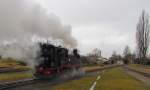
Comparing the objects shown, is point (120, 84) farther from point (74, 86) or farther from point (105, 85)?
point (74, 86)

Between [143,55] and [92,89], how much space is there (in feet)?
259

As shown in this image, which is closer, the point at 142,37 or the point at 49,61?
the point at 49,61

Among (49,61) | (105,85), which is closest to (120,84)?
(105,85)

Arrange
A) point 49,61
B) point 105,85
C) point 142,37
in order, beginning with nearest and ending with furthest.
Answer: point 105,85, point 49,61, point 142,37

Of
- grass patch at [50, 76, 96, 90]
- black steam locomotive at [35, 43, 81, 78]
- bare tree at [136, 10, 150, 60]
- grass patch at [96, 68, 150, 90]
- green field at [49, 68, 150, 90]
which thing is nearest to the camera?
grass patch at [50, 76, 96, 90]

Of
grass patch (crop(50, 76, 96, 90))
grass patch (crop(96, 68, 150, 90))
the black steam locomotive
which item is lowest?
grass patch (crop(96, 68, 150, 90))

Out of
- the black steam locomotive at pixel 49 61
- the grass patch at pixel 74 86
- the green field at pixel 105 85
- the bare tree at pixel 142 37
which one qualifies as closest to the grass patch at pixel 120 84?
the green field at pixel 105 85

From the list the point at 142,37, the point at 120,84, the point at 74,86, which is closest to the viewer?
the point at 74,86

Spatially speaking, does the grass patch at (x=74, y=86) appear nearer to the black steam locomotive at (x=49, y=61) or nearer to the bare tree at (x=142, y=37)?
the black steam locomotive at (x=49, y=61)

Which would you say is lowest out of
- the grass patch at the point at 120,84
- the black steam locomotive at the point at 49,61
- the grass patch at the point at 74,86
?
the grass patch at the point at 120,84

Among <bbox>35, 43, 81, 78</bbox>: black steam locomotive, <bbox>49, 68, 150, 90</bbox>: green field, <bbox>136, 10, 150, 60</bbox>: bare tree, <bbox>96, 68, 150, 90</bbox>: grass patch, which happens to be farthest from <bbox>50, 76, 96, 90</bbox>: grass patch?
<bbox>136, 10, 150, 60</bbox>: bare tree

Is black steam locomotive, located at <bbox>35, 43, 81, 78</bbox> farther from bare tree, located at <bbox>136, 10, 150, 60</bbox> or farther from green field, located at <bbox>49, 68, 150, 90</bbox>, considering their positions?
bare tree, located at <bbox>136, 10, 150, 60</bbox>

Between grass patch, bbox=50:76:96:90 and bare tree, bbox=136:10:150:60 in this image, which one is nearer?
grass patch, bbox=50:76:96:90

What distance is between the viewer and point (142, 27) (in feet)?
328
